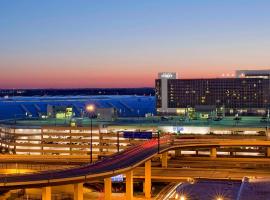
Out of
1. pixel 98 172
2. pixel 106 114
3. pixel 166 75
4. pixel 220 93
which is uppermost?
pixel 166 75

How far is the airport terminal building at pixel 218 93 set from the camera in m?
178

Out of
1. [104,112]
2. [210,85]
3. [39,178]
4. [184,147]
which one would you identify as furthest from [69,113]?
[39,178]

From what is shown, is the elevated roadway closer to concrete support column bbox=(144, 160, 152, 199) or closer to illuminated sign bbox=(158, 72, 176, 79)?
concrete support column bbox=(144, 160, 152, 199)

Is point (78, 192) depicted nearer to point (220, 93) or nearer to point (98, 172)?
point (98, 172)

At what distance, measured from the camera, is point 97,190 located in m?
64.6

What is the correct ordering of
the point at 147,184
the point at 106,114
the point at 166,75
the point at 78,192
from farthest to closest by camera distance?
1. the point at 166,75
2. the point at 106,114
3. the point at 147,184
4. the point at 78,192

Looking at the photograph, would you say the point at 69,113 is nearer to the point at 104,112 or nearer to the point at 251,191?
the point at 104,112

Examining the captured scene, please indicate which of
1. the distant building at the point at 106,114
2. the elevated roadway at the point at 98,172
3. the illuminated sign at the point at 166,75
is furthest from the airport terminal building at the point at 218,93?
the elevated roadway at the point at 98,172

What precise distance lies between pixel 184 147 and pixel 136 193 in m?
15.7

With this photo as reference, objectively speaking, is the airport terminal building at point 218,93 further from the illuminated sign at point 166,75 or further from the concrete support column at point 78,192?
the concrete support column at point 78,192

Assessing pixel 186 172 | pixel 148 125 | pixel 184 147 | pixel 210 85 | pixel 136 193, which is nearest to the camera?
pixel 136 193

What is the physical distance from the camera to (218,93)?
18250 centimetres

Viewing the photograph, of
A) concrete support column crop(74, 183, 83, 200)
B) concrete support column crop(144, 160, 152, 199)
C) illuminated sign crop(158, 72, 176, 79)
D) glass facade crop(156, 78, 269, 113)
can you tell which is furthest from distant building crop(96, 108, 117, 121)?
concrete support column crop(74, 183, 83, 200)

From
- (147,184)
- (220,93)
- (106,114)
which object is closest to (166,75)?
(220,93)
